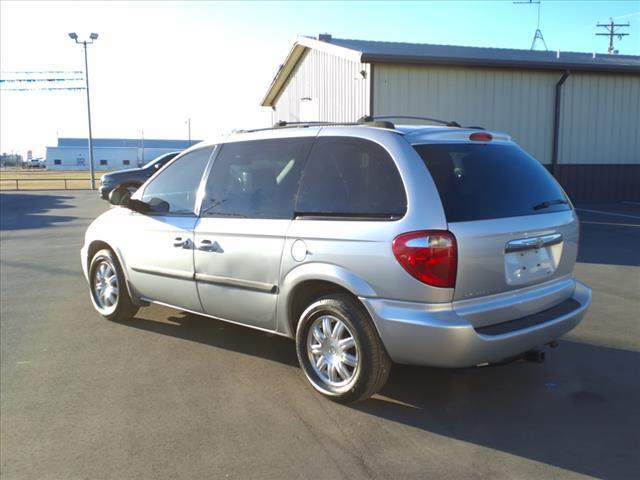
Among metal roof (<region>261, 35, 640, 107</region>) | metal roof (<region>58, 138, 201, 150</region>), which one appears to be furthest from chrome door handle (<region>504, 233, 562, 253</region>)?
metal roof (<region>58, 138, 201, 150</region>)

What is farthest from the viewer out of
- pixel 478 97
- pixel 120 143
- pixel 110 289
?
pixel 120 143

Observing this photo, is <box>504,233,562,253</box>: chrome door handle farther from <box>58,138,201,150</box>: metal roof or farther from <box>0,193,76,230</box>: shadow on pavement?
<box>58,138,201,150</box>: metal roof

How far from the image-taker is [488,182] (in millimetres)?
4023

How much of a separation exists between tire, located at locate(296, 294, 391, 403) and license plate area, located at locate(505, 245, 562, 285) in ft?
3.08

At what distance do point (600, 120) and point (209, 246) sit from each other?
51.4ft

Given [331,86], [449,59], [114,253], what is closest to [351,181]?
[114,253]

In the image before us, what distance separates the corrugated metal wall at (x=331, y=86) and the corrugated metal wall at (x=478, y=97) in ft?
2.22

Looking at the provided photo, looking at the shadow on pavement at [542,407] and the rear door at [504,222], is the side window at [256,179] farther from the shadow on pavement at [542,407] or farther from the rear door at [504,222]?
the shadow on pavement at [542,407]

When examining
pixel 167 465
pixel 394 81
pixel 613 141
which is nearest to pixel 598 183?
pixel 613 141

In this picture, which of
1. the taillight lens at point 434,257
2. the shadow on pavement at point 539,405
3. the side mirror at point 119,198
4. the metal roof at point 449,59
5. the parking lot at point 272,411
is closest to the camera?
the parking lot at point 272,411

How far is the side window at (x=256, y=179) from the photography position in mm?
4512

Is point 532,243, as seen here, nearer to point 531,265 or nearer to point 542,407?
point 531,265

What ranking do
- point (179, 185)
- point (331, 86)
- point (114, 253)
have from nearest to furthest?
point (179, 185) < point (114, 253) < point (331, 86)

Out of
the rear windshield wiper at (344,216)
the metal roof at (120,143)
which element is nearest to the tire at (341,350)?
the rear windshield wiper at (344,216)
